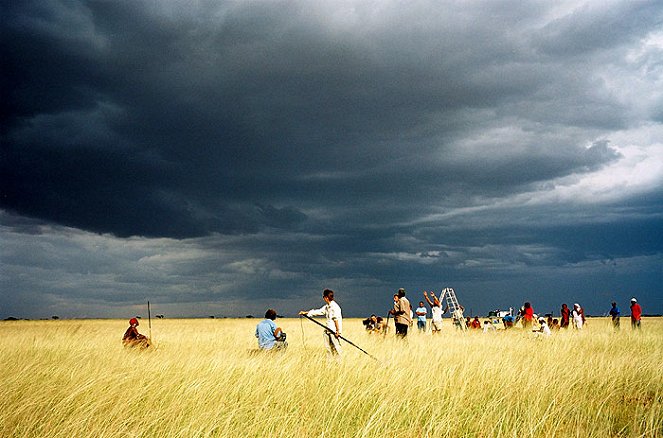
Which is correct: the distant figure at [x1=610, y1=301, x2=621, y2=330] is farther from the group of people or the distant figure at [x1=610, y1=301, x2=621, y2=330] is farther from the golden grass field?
the golden grass field

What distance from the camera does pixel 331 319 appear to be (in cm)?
1189

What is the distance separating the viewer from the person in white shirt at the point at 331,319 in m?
11.8

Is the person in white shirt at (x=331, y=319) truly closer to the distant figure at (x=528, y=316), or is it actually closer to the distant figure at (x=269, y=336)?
the distant figure at (x=269, y=336)

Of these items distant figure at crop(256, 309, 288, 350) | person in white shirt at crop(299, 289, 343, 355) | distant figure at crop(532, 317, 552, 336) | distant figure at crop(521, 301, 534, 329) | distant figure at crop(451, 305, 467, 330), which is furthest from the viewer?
distant figure at crop(451, 305, 467, 330)

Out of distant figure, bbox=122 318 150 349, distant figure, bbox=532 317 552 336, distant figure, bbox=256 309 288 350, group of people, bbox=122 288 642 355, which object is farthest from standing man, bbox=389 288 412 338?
distant figure, bbox=122 318 150 349

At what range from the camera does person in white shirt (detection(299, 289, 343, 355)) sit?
11750mm

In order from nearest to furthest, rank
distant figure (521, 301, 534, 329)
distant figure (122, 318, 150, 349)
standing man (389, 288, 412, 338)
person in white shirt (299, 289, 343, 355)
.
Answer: person in white shirt (299, 289, 343, 355) < distant figure (122, 318, 150, 349) < standing man (389, 288, 412, 338) < distant figure (521, 301, 534, 329)

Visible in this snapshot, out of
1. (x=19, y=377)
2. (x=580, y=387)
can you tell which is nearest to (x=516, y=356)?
(x=580, y=387)

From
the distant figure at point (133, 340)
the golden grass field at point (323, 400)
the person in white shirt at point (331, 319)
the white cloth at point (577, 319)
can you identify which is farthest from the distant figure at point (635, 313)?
the distant figure at point (133, 340)

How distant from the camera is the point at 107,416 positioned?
19.3 feet

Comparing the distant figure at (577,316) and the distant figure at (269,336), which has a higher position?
the distant figure at (269,336)

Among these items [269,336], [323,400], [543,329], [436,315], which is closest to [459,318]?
[436,315]

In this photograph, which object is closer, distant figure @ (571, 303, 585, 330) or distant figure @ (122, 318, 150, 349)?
distant figure @ (122, 318, 150, 349)

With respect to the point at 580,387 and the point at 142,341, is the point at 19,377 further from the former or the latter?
the point at 580,387
